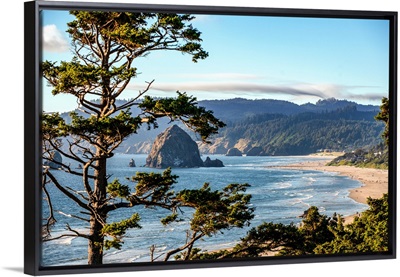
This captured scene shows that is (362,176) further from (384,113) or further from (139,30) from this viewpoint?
(139,30)

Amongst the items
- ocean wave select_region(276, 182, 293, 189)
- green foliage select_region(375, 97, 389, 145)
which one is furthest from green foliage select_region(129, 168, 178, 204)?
green foliage select_region(375, 97, 389, 145)

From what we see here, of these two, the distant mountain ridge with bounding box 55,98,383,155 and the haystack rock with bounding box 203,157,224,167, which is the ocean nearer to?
the haystack rock with bounding box 203,157,224,167

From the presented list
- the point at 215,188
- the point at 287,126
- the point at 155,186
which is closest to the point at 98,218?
the point at 155,186

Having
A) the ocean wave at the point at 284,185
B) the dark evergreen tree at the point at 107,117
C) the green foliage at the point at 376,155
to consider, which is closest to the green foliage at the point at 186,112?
the dark evergreen tree at the point at 107,117

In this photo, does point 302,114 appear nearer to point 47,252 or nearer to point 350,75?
point 350,75

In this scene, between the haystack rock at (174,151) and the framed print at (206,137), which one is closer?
the framed print at (206,137)

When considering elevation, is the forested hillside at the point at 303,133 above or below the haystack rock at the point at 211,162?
above

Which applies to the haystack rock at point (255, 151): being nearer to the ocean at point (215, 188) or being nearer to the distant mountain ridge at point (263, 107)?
the ocean at point (215, 188)
